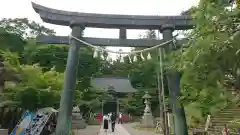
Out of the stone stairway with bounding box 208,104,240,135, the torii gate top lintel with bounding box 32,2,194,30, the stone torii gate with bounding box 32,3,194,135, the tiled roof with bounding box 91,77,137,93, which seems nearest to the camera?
the stone torii gate with bounding box 32,3,194,135

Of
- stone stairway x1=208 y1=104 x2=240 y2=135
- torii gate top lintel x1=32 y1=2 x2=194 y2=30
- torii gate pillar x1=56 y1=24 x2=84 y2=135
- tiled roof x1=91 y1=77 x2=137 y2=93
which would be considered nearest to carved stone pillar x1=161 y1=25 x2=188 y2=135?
torii gate top lintel x1=32 y1=2 x2=194 y2=30

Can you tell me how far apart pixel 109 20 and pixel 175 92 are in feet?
13.1

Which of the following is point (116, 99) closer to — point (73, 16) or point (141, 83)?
point (141, 83)

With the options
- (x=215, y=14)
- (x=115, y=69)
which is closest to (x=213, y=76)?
(x=215, y=14)

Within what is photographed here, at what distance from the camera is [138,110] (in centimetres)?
3238

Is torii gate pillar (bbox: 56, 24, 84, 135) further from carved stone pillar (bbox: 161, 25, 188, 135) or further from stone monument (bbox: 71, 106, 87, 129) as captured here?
stone monument (bbox: 71, 106, 87, 129)

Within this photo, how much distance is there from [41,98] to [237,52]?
10266mm

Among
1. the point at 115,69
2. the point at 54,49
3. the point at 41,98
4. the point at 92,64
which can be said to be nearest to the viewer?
the point at 41,98

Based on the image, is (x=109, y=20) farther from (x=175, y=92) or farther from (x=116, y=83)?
(x=116, y=83)

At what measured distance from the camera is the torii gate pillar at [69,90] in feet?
29.5

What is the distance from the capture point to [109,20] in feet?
33.1

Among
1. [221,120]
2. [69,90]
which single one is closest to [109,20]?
[69,90]

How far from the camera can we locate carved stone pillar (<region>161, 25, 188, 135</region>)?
9.11 m

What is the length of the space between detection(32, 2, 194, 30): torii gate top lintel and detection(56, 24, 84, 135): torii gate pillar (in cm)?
40
